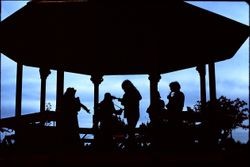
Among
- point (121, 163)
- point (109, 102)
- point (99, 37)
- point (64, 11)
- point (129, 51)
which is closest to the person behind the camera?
point (121, 163)

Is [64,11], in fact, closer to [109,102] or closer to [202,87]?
[109,102]

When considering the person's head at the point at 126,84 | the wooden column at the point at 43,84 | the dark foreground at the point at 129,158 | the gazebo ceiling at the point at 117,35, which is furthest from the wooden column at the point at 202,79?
the dark foreground at the point at 129,158

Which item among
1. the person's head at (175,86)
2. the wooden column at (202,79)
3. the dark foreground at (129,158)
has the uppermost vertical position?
the wooden column at (202,79)

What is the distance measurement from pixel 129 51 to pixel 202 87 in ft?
9.04

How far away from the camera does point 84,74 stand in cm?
1723

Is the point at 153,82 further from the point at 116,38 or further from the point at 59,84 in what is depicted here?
the point at 59,84

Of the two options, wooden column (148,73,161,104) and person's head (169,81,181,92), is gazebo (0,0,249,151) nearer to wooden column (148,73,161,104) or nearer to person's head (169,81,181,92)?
wooden column (148,73,161,104)

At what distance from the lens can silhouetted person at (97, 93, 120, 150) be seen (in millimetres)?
11357

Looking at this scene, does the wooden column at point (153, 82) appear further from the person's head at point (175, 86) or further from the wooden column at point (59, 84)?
the person's head at point (175, 86)

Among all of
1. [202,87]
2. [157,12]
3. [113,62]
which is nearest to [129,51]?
[113,62]

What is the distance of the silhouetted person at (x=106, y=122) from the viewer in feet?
37.3

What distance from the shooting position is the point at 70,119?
1164 centimetres

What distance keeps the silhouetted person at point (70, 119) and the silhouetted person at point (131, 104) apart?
A: 3.38ft

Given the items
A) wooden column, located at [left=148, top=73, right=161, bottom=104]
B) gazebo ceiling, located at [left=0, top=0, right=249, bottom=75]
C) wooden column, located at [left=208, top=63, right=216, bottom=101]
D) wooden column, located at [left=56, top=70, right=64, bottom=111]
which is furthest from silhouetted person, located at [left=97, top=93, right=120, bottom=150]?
wooden column, located at [left=148, top=73, right=161, bottom=104]
